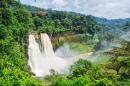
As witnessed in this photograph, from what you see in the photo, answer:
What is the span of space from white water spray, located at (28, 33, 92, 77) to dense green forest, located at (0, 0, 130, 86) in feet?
6.90

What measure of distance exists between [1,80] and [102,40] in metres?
70.6

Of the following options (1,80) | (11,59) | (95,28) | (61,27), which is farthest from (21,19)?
(95,28)

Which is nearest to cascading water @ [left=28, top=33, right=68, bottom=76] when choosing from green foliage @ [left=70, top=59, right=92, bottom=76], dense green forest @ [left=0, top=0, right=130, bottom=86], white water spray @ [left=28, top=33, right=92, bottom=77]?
white water spray @ [left=28, top=33, right=92, bottom=77]

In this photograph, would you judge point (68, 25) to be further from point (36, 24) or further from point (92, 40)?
point (36, 24)

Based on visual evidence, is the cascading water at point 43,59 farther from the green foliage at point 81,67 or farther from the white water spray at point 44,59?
the green foliage at point 81,67

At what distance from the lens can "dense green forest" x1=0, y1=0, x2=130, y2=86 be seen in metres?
16.6

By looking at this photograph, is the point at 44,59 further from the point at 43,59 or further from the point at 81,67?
the point at 81,67

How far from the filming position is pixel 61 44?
71312 mm

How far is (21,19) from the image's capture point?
41250mm

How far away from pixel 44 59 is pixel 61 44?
1249cm

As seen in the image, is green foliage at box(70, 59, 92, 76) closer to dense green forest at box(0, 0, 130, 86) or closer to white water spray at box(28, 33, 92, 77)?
dense green forest at box(0, 0, 130, 86)

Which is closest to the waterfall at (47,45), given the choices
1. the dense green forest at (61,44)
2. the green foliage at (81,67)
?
the dense green forest at (61,44)

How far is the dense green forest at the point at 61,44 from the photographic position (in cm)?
1656

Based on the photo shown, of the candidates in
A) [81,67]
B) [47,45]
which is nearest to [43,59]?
[47,45]
